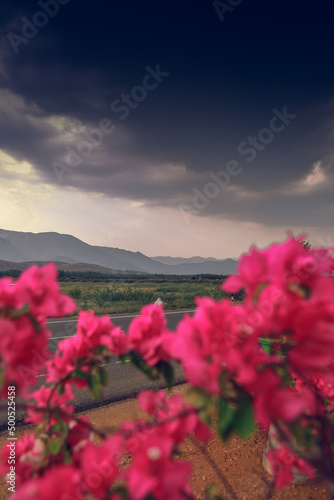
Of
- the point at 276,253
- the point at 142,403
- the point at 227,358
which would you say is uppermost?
the point at 276,253

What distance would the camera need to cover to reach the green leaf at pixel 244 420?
687 millimetres

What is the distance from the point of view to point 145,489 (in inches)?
22.0

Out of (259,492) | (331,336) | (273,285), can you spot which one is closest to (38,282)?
(273,285)

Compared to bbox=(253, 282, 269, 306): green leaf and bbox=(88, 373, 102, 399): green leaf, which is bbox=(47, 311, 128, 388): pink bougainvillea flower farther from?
bbox=(253, 282, 269, 306): green leaf

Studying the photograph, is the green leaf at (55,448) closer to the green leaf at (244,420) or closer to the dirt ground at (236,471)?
the green leaf at (244,420)

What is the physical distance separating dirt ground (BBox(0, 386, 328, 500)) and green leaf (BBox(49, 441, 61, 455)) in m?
1.52

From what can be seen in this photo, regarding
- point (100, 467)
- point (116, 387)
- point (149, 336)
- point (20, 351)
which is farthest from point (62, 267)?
point (100, 467)

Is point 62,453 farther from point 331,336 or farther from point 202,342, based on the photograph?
point 331,336

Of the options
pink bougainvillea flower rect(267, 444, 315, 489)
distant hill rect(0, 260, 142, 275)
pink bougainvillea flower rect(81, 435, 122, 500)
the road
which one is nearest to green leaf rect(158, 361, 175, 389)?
pink bougainvillea flower rect(81, 435, 122, 500)

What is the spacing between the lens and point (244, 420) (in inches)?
27.6

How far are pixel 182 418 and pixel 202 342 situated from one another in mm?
224

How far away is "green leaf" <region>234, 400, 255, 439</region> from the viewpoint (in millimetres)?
687

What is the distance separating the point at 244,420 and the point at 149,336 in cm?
49

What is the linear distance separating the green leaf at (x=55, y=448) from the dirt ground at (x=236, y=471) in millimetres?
1515
